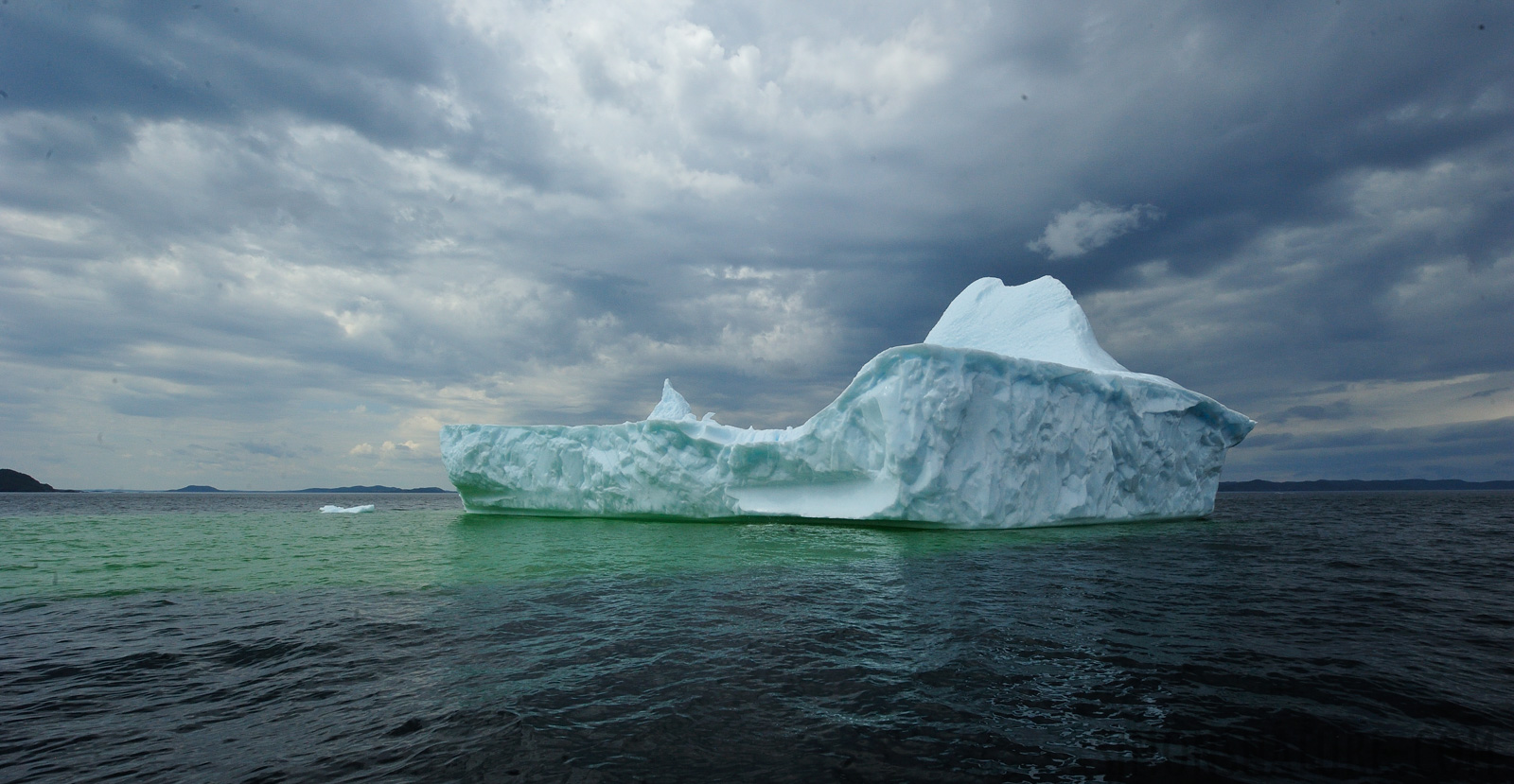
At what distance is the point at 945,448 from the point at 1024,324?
10.4 meters

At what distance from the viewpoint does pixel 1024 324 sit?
24.3 meters

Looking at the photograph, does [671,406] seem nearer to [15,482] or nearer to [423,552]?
[423,552]

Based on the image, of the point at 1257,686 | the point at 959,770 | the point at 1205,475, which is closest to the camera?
the point at 959,770

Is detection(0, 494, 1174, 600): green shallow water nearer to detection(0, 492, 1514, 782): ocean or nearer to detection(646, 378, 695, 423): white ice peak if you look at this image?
detection(0, 492, 1514, 782): ocean

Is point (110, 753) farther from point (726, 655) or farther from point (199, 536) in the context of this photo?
point (199, 536)

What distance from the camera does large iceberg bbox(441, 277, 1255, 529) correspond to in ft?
54.4

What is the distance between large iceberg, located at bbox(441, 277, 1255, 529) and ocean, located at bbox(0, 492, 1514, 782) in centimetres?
624

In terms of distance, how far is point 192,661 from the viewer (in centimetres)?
561

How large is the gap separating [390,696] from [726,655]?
2.63 meters

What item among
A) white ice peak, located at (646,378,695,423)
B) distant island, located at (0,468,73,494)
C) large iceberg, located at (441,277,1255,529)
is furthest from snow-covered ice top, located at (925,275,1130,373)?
distant island, located at (0,468,73,494)

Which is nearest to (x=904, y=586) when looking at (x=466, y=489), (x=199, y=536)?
(x=199, y=536)

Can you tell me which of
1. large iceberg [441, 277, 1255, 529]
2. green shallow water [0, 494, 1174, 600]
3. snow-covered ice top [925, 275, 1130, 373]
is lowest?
green shallow water [0, 494, 1174, 600]

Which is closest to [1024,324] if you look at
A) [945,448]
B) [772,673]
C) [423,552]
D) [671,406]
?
[945,448]

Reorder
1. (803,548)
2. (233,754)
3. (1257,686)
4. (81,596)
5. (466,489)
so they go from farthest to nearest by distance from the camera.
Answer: (466,489), (803,548), (81,596), (1257,686), (233,754)
